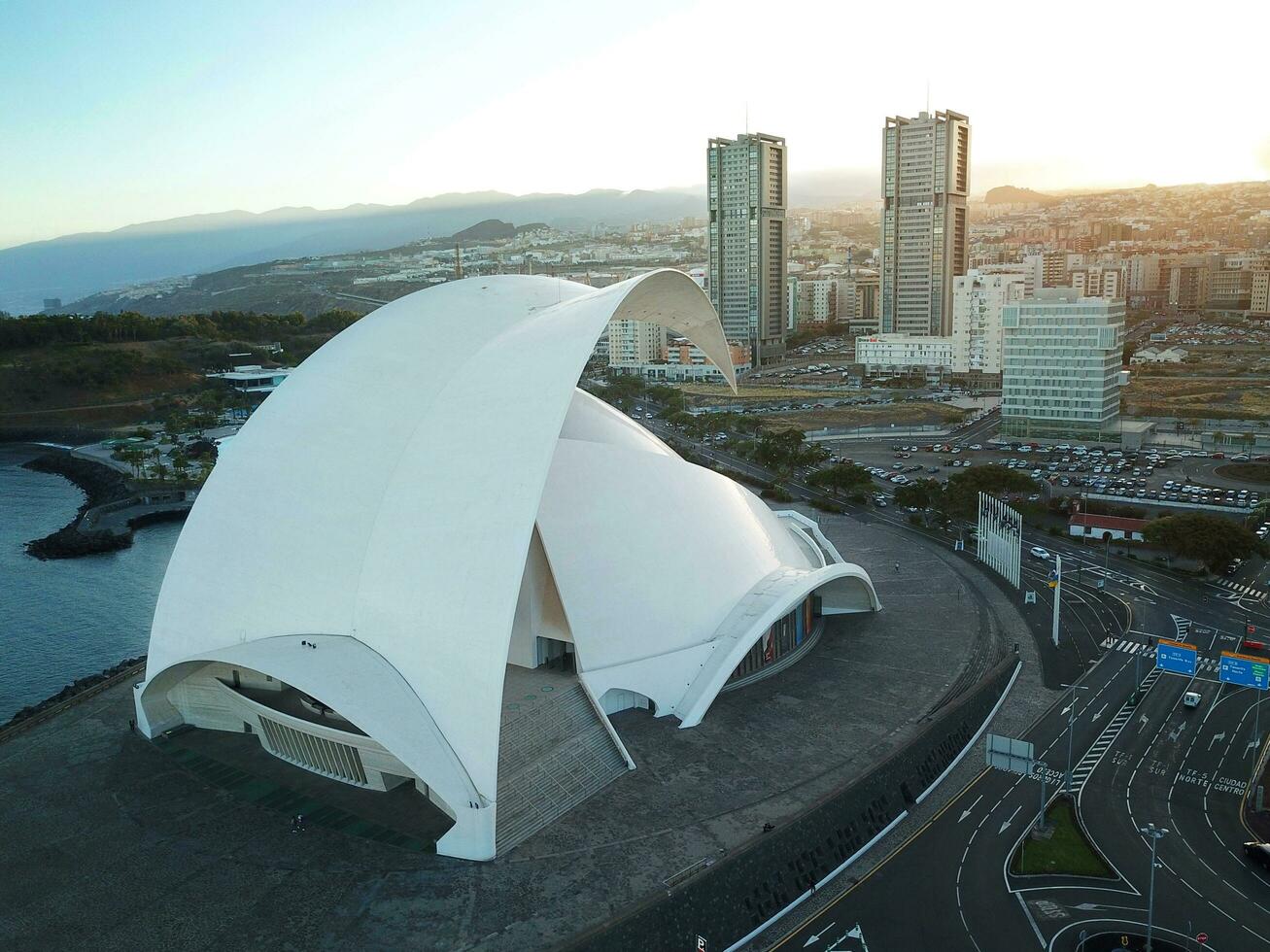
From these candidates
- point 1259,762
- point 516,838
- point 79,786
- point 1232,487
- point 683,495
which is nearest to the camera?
point 516,838

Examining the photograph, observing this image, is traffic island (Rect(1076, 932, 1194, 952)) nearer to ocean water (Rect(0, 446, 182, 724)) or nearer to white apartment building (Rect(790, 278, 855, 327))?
ocean water (Rect(0, 446, 182, 724))

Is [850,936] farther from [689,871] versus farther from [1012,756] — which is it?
[1012,756]

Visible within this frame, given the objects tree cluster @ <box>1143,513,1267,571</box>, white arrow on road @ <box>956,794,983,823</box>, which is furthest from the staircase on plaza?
tree cluster @ <box>1143,513,1267,571</box>

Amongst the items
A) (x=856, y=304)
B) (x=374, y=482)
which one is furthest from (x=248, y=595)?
(x=856, y=304)

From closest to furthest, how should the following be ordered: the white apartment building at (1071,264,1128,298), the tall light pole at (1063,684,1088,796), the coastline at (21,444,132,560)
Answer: the tall light pole at (1063,684,1088,796)
the coastline at (21,444,132,560)
the white apartment building at (1071,264,1128,298)

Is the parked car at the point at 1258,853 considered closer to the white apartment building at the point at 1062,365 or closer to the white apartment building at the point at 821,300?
the white apartment building at the point at 1062,365

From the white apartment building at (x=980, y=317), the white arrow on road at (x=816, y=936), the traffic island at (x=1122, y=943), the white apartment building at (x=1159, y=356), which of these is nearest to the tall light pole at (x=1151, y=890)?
the traffic island at (x=1122, y=943)

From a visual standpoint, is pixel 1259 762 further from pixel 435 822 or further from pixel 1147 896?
pixel 435 822
